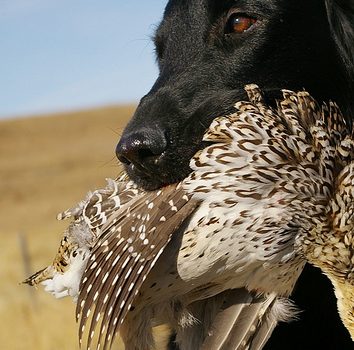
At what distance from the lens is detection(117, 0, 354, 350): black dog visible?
457 cm

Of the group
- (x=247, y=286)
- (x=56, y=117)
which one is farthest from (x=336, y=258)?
(x=56, y=117)

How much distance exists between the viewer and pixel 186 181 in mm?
3998

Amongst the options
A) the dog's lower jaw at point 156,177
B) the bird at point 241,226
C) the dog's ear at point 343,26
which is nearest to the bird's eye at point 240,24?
the dog's ear at point 343,26

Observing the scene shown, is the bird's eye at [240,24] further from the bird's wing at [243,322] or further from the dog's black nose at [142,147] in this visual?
the bird's wing at [243,322]

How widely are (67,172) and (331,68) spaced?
38.3 m

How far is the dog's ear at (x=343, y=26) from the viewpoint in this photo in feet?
15.2

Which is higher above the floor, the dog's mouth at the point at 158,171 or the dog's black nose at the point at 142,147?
the dog's black nose at the point at 142,147

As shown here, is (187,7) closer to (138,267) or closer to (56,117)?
(138,267)

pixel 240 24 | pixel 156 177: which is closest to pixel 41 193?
pixel 240 24

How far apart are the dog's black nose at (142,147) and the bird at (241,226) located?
0.48 feet

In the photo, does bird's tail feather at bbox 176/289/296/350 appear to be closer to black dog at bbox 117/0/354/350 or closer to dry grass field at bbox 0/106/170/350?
black dog at bbox 117/0/354/350

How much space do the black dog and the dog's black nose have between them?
32 cm

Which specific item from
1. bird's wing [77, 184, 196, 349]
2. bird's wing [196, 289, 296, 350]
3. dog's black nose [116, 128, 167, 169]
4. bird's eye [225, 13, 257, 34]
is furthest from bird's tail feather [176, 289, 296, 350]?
bird's eye [225, 13, 257, 34]

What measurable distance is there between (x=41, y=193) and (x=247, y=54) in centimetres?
3468
